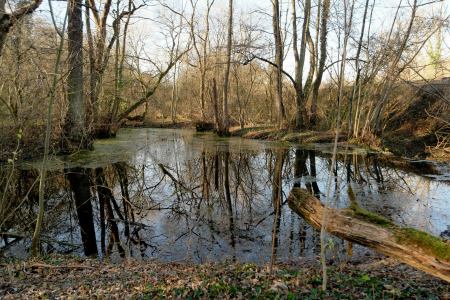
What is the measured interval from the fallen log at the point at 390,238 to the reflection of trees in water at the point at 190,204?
0.88 meters

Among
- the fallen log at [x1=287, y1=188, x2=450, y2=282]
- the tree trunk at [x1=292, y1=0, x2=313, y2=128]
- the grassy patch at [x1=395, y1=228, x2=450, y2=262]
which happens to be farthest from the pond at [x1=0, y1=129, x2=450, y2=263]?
the tree trunk at [x1=292, y1=0, x2=313, y2=128]

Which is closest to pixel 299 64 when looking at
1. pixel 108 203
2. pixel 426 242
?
pixel 108 203

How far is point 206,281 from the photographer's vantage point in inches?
116

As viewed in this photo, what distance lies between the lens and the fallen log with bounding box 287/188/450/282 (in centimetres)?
263

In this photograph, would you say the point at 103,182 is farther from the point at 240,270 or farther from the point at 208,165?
the point at 240,270

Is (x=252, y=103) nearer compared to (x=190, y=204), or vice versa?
(x=190, y=204)

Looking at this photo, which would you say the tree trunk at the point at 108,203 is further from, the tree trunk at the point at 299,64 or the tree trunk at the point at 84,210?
the tree trunk at the point at 299,64

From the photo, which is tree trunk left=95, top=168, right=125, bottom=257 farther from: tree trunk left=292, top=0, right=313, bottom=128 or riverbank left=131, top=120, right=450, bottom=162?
tree trunk left=292, top=0, right=313, bottom=128

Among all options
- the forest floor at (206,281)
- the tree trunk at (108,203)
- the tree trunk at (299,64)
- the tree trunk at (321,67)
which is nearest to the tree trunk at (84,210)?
the tree trunk at (108,203)

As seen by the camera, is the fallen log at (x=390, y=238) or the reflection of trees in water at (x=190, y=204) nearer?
the fallen log at (x=390, y=238)

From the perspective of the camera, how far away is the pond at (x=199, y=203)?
14.1ft

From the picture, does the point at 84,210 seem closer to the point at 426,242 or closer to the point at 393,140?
the point at 426,242

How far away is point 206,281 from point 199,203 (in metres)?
3.27

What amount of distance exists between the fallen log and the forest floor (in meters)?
0.28
